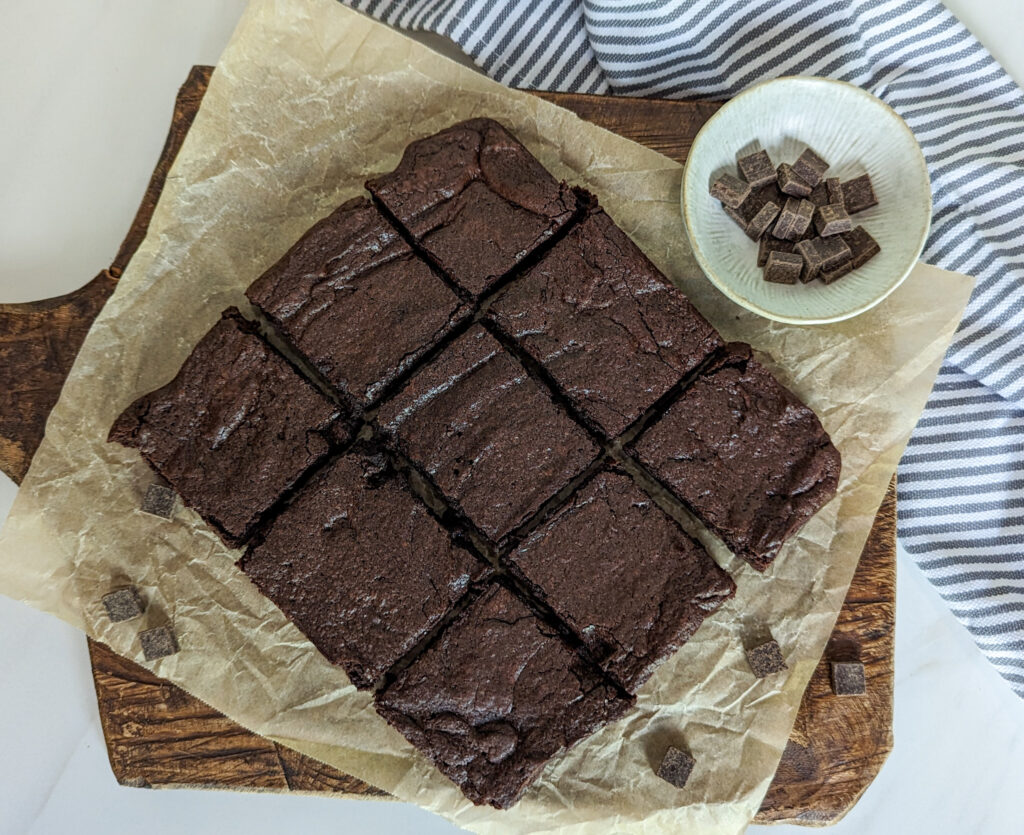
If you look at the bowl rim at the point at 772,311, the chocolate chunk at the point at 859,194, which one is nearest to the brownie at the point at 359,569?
the bowl rim at the point at 772,311

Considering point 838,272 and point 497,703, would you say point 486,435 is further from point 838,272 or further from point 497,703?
point 838,272

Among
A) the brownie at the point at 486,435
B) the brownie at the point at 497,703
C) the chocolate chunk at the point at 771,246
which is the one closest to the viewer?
the brownie at the point at 497,703

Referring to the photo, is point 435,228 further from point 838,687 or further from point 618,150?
point 838,687

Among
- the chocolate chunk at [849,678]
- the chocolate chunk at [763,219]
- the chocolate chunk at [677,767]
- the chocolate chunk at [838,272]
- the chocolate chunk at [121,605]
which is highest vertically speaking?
the chocolate chunk at [121,605]

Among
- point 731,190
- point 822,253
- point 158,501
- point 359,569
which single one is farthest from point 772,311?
point 158,501

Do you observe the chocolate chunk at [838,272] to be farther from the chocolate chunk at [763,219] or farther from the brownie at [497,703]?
the brownie at [497,703]
